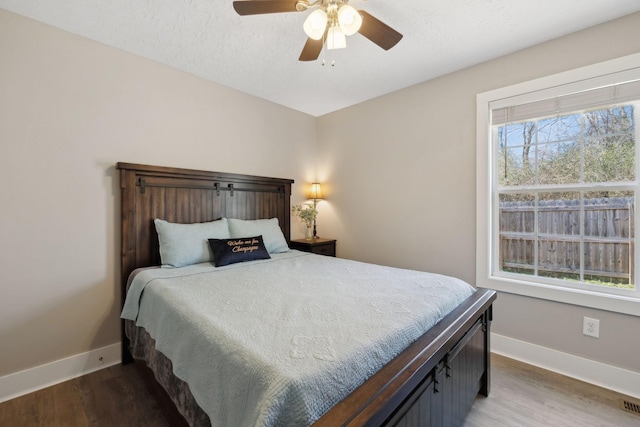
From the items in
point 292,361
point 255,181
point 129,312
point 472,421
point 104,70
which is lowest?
point 472,421

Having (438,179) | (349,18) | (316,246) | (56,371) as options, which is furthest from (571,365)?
(56,371)

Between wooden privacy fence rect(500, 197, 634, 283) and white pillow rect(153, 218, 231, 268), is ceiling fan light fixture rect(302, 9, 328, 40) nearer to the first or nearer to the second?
white pillow rect(153, 218, 231, 268)

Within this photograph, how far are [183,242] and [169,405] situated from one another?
47.5 inches

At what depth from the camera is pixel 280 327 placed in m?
1.19

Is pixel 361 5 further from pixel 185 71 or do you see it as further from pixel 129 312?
pixel 129 312

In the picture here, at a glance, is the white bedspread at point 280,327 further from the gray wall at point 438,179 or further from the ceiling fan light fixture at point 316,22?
the ceiling fan light fixture at point 316,22

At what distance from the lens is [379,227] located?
3318 mm

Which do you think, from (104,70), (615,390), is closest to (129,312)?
(104,70)

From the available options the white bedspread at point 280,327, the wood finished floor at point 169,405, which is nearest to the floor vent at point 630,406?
the wood finished floor at point 169,405

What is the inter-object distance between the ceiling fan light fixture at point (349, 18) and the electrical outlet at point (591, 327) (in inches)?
102

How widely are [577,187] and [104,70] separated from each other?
12.7 feet

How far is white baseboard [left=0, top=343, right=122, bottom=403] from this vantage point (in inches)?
74.6

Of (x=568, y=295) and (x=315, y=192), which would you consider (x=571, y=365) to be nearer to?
(x=568, y=295)

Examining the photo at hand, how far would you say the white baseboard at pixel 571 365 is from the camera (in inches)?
75.1
